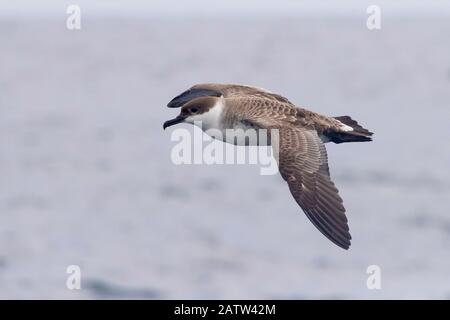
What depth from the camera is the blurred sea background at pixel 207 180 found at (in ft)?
103

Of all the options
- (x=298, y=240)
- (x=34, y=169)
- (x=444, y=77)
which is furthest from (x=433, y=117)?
(x=298, y=240)

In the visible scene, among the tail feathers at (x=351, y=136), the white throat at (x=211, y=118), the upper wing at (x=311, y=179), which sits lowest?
the upper wing at (x=311, y=179)

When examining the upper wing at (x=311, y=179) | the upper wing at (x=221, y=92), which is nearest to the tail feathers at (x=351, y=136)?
the upper wing at (x=311, y=179)

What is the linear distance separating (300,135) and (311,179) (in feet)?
1.83

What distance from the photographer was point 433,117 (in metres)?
55.7

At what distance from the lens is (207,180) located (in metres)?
44.8

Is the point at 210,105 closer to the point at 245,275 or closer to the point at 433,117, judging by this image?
the point at 245,275

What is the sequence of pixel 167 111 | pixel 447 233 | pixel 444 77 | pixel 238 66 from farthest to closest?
pixel 238 66 → pixel 444 77 → pixel 167 111 → pixel 447 233

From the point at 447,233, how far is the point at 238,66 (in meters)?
35.4
